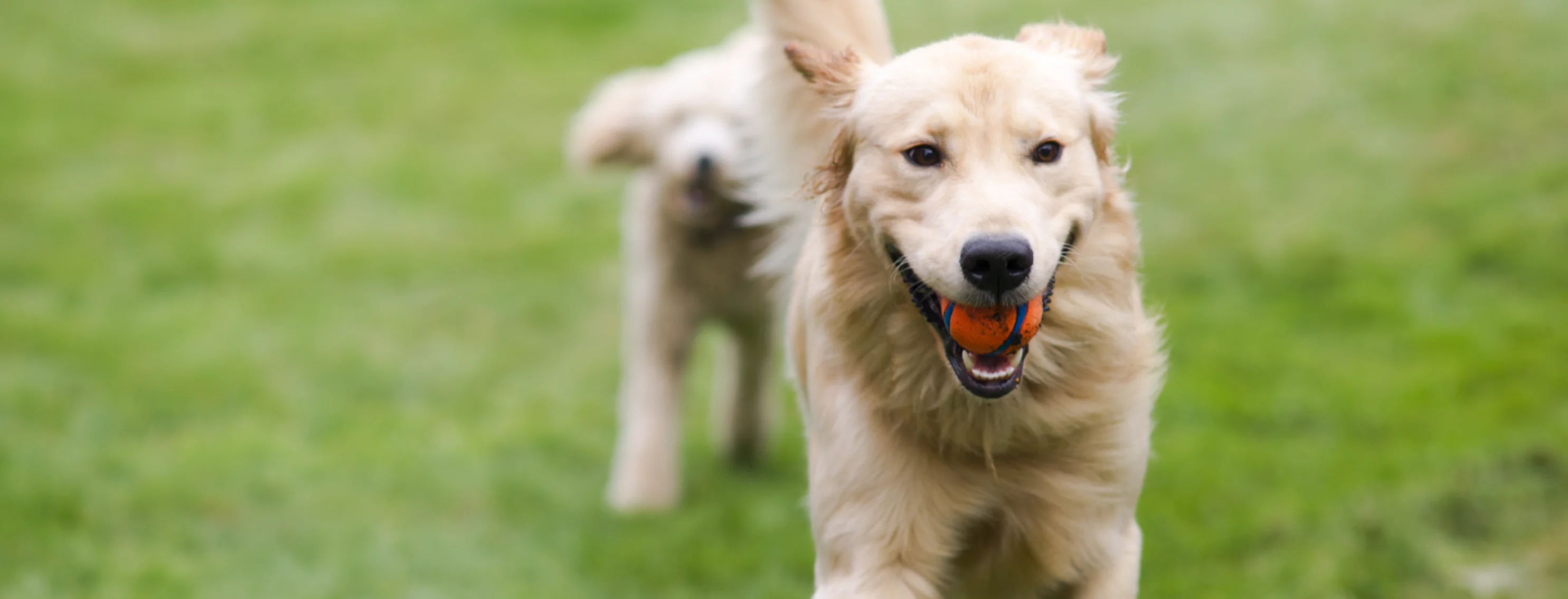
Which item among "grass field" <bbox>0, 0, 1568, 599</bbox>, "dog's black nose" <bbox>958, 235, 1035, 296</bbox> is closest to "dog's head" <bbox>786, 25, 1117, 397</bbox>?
"dog's black nose" <bbox>958, 235, 1035, 296</bbox>

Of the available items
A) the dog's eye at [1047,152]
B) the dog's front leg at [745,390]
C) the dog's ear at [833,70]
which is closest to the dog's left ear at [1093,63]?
the dog's eye at [1047,152]

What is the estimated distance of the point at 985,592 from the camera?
4.11 metres

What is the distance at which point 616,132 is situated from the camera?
7465 millimetres

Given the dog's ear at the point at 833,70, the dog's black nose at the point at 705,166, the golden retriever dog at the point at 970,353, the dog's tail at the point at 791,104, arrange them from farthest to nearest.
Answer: the dog's black nose at the point at 705,166 < the dog's tail at the point at 791,104 < the dog's ear at the point at 833,70 < the golden retriever dog at the point at 970,353

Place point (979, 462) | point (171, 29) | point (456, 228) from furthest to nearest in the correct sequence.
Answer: point (171, 29) → point (456, 228) → point (979, 462)

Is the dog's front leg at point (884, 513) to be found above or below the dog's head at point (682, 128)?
below

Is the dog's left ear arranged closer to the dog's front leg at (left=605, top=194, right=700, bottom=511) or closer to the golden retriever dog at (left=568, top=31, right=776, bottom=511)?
the golden retriever dog at (left=568, top=31, right=776, bottom=511)

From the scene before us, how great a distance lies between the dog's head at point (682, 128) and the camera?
22.6 feet

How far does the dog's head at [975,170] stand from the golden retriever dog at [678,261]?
3092 mm

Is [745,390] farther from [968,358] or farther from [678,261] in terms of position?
[968,358]

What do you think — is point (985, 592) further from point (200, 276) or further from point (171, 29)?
point (171, 29)

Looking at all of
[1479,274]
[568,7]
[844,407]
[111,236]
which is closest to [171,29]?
[568,7]

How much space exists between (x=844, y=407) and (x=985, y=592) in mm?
643

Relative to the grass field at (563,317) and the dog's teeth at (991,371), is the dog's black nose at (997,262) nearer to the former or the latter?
the dog's teeth at (991,371)
